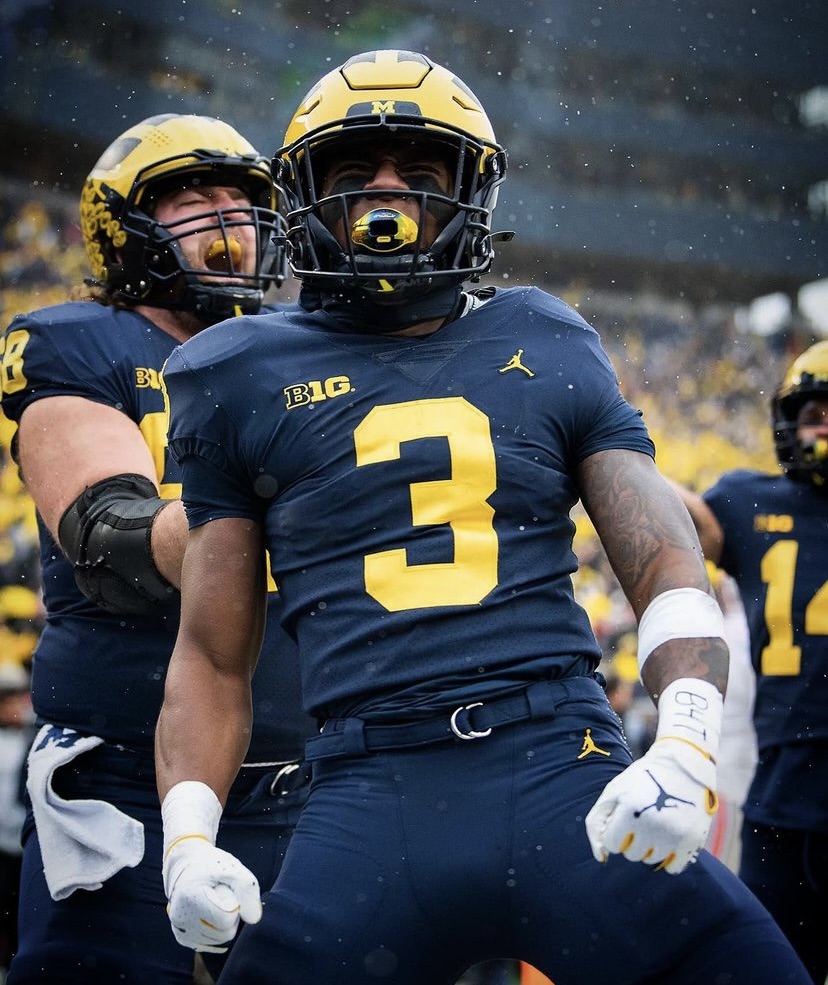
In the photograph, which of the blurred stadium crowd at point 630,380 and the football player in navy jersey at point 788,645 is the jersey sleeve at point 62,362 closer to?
the football player in navy jersey at point 788,645

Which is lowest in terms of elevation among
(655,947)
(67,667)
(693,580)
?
(67,667)

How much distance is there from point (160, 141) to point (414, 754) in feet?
6.47

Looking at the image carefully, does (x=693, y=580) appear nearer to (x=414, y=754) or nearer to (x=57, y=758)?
(x=414, y=754)

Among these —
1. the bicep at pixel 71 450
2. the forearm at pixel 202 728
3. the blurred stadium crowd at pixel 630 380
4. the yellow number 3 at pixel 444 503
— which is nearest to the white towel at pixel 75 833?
the bicep at pixel 71 450

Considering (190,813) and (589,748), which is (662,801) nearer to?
(589,748)

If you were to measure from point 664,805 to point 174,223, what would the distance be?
207 cm

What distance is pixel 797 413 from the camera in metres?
4.83

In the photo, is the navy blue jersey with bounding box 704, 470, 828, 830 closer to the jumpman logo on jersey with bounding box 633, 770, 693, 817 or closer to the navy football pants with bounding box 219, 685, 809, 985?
the navy football pants with bounding box 219, 685, 809, 985

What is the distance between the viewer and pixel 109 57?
79.3 ft

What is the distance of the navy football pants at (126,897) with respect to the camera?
2.78m

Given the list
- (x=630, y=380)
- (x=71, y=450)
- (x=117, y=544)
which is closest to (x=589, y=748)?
(x=117, y=544)

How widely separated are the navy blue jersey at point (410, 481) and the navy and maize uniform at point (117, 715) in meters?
0.81

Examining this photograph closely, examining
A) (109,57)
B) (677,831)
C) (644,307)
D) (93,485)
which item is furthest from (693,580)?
(644,307)

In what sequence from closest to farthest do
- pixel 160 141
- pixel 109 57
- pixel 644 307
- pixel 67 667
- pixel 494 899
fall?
pixel 494 899
pixel 67 667
pixel 160 141
pixel 109 57
pixel 644 307
